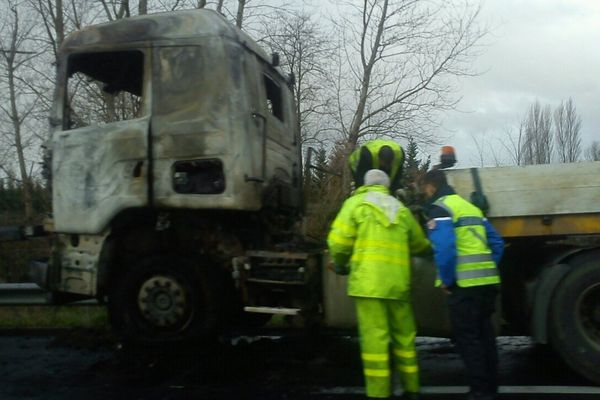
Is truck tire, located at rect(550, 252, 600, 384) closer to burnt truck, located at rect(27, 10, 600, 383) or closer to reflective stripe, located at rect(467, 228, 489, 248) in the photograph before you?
burnt truck, located at rect(27, 10, 600, 383)

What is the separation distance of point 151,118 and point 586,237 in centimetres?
358

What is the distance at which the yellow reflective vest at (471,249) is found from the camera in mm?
5109

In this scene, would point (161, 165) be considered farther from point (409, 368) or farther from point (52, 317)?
point (52, 317)

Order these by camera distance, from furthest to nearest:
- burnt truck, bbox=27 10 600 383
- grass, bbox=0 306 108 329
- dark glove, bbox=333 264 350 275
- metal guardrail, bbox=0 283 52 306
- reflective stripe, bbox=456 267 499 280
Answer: grass, bbox=0 306 108 329
metal guardrail, bbox=0 283 52 306
burnt truck, bbox=27 10 600 383
dark glove, bbox=333 264 350 275
reflective stripe, bbox=456 267 499 280

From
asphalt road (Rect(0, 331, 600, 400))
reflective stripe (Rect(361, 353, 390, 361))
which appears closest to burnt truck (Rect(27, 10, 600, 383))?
asphalt road (Rect(0, 331, 600, 400))

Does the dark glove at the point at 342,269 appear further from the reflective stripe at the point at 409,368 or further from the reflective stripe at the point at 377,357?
the reflective stripe at the point at 409,368

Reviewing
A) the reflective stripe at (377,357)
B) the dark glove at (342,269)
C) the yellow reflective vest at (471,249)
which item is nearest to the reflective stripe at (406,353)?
the reflective stripe at (377,357)

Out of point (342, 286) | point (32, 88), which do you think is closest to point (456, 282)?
point (342, 286)

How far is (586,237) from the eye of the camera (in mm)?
5738

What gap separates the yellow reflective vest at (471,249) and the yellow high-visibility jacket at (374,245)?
1.08 ft

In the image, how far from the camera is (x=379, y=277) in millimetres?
5016

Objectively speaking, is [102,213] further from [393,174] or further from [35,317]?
[35,317]

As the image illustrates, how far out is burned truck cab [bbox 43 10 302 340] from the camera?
6277 millimetres

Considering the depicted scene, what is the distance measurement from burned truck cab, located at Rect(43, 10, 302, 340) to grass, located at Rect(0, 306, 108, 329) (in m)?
1.85
